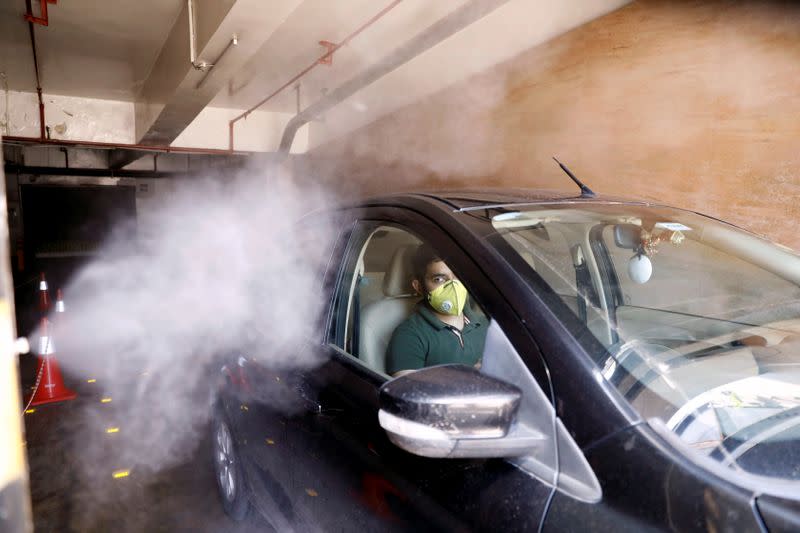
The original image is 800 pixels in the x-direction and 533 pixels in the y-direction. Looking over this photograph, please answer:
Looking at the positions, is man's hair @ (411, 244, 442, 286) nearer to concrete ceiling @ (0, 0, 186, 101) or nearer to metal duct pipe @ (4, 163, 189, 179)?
concrete ceiling @ (0, 0, 186, 101)

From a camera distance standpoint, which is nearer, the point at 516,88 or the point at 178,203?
the point at 516,88

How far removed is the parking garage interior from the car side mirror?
658 mm

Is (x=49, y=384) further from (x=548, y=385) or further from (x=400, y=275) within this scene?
(x=548, y=385)

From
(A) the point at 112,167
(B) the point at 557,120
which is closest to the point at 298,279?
(B) the point at 557,120

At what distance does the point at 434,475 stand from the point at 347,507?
40 centimetres

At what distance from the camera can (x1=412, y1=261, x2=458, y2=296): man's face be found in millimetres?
1814

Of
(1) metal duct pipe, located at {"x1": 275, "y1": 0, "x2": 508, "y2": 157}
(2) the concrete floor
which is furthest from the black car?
(1) metal duct pipe, located at {"x1": 275, "y1": 0, "x2": 508, "y2": 157}

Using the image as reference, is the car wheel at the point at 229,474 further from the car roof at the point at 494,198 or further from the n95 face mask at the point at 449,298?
the car roof at the point at 494,198

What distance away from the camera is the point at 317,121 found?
8.14 m

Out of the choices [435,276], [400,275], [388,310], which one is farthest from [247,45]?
A: [435,276]

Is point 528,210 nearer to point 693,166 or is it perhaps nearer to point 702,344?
A: point 702,344

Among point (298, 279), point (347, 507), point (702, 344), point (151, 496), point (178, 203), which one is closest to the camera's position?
point (702, 344)

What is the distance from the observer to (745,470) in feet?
3.22

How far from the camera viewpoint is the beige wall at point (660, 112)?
301cm
